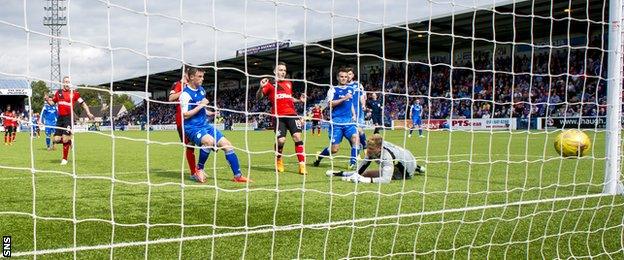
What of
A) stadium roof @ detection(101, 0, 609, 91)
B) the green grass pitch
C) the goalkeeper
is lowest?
the green grass pitch

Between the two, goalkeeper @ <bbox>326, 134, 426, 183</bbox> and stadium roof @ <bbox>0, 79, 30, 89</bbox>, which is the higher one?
stadium roof @ <bbox>0, 79, 30, 89</bbox>

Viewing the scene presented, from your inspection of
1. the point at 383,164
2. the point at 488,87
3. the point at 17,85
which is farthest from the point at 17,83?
the point at 488,87

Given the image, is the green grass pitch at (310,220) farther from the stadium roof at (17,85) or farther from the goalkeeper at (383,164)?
the stadium roof at (17,85)

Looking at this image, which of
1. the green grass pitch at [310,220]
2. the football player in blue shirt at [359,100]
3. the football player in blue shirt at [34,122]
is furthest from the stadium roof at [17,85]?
the football player in blue shirt at [359,100]

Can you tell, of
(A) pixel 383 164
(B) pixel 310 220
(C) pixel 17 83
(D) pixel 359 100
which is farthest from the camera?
(A) pixel 383 164

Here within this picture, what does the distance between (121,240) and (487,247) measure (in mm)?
2605

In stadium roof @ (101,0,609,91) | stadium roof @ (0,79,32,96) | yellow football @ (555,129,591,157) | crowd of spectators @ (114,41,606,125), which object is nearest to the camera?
stadium roof @ (0,79,32,96)

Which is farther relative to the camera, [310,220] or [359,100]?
[359,100]

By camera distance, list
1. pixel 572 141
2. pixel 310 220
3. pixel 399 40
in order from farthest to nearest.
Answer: pixel 399 40 → pixel 572 141 → pixel 310 220

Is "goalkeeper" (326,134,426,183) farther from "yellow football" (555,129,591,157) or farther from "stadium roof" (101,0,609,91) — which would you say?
"yellow football" (555,129,591,157)

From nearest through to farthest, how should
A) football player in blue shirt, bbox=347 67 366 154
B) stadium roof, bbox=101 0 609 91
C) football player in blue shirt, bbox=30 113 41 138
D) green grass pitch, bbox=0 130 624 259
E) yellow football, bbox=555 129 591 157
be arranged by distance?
football player in blue shirt, bbox=30 113 41 138 < green grass pitch, bbox=0 130 624 259 < stadium roof, bbox=101 0 609 91 < football player in blue shirt, bbox=347 67 366 154 < yellow football, bbox=555 129 591 157

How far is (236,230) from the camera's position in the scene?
457cm

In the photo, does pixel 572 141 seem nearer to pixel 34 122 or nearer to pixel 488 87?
pixel 34 122

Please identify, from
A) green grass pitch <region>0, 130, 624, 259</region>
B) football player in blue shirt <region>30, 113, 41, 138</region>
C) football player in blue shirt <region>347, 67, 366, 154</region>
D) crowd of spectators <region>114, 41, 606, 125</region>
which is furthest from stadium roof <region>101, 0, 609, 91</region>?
crowd of spectators <region>114, 41, 606, 125</region>
